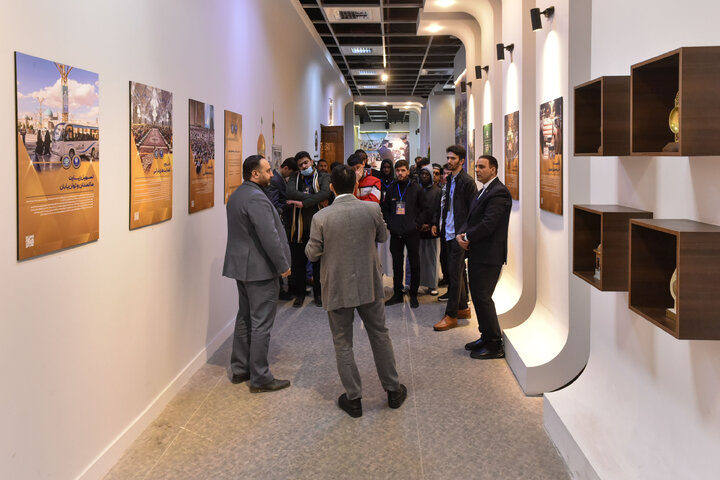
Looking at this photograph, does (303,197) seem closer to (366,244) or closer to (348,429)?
(366,244)

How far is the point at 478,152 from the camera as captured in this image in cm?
875

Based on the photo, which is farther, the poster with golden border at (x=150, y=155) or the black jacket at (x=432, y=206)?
the black jacket at (x=432, y=206)

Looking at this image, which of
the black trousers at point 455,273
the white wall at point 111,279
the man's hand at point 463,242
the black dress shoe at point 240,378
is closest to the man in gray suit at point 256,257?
the black dress shoe at point 240,378

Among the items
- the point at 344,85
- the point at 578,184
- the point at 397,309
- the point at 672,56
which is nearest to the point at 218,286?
the point at 397,309

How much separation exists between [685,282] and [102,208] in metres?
2.62

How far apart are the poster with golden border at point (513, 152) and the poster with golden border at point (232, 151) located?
2675 millimetres

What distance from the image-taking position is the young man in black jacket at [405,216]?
6734 millimetres

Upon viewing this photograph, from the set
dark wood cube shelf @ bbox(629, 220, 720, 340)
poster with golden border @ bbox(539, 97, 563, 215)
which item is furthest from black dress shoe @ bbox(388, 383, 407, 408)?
dark wood cube shelf @ bbox(629, 220, 720, 340)

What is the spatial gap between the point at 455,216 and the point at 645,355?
3.15 metres

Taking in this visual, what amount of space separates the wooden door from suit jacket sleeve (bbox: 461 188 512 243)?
863 cm

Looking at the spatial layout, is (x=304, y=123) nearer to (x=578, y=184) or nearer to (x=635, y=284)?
(x=578, y=184)

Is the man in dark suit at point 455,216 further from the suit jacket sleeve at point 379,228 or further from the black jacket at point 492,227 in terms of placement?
the suit jacket sleeve at point 379,228

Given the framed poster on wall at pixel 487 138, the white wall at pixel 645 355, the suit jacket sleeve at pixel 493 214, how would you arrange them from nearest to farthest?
the white wall at pixel 645 355 < the suit jacket sleeve at pixel 493 214 < the framed poster on wall at pixel 487 138

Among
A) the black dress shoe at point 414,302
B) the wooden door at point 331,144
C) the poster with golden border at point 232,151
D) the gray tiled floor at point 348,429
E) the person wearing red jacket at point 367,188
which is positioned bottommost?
the gray tiled floor at point 348,429
